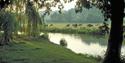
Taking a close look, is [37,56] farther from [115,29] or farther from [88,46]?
[88,46]

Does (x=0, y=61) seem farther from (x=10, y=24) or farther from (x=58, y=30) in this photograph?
(x=58, y=30)

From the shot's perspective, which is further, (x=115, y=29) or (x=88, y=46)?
(x=88, y=46)

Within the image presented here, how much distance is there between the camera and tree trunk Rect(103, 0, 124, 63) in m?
16.0

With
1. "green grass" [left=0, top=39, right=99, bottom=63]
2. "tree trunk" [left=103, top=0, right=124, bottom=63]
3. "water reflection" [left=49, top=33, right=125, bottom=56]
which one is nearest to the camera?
"tree trunk" [left=103, top=0, right=124, bottom=63]

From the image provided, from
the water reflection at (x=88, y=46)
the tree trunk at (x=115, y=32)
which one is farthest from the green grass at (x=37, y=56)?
the water reflection at (x=88, y=46)

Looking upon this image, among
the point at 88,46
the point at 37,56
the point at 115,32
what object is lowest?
the point at 88,46

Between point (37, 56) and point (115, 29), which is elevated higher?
point (115, 29)

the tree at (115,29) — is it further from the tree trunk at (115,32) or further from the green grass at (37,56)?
the green grass at (37,56)

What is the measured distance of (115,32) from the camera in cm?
1620

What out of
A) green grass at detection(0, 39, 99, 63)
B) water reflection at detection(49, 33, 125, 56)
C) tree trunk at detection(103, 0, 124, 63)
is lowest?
water reflection at detection(49, 33, 125, 56)

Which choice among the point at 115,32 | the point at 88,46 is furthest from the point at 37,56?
the point at 88,46

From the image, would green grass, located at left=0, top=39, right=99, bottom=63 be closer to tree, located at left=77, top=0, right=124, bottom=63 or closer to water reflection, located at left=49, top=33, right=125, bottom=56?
tree, located at left=77, top=0, right=124, bottom=63

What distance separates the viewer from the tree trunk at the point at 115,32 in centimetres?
1598

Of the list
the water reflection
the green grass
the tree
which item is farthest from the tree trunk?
the water reflection
